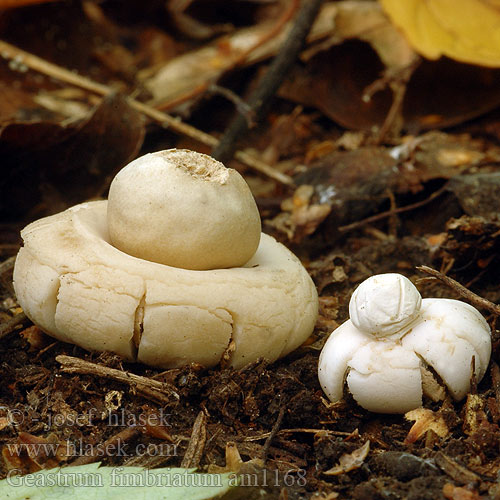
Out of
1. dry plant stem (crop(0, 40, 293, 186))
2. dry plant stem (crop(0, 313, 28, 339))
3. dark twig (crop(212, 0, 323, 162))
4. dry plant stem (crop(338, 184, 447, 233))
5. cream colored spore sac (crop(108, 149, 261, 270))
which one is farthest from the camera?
dry plant stem (crop(0, 40, 293, 186))

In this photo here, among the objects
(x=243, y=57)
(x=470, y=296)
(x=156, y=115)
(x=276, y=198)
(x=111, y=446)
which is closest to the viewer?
(x=111, y=446)

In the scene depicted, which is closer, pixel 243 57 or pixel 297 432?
pixel 297 432

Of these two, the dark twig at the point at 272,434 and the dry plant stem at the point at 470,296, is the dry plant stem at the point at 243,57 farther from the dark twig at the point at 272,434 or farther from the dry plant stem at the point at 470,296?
the dark twig at the point at 272,434

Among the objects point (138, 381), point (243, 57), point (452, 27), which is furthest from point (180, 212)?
point (243, 57)

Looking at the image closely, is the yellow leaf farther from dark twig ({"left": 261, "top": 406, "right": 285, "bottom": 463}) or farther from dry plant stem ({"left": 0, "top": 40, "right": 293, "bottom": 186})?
dark twig ({"left": 261, "top": 406, "right": 285, "bottom": 463})
